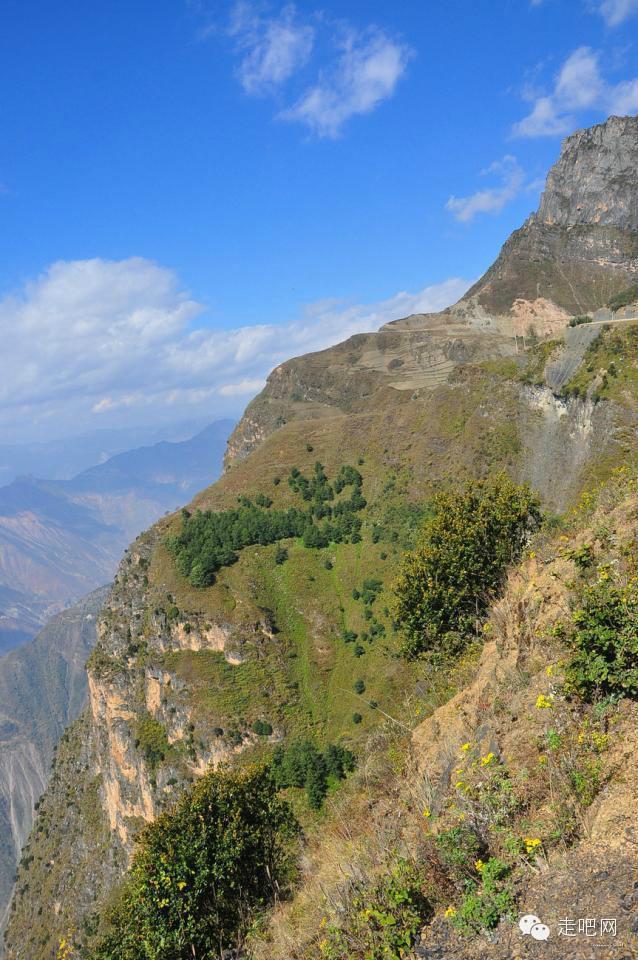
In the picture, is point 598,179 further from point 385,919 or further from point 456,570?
point 385,919

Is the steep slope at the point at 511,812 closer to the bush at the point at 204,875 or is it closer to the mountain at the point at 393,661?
the mountain at the point at 393,661

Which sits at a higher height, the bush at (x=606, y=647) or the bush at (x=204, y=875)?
the bush at (x=606, y=647)

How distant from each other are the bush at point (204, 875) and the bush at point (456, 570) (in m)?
8.10

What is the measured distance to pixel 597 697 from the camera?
836 centimetres

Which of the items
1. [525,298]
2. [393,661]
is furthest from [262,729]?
[525,298]

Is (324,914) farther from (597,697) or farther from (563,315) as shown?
(563,315)

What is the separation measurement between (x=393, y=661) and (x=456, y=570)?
35.4 meters

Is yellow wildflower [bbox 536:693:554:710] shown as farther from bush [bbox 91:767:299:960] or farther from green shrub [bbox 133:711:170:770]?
green shrub [bbox 133:711:170:770]

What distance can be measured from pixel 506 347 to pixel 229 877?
397 ft

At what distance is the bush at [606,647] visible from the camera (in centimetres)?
807

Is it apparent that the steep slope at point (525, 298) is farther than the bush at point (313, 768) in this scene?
Yes

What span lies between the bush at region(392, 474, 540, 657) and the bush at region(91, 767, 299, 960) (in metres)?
8.10

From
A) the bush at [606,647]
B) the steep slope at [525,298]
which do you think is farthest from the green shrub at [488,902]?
the steep slope at [525,298]

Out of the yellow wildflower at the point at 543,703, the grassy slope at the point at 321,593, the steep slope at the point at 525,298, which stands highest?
the steep slope at the point at 525,298
